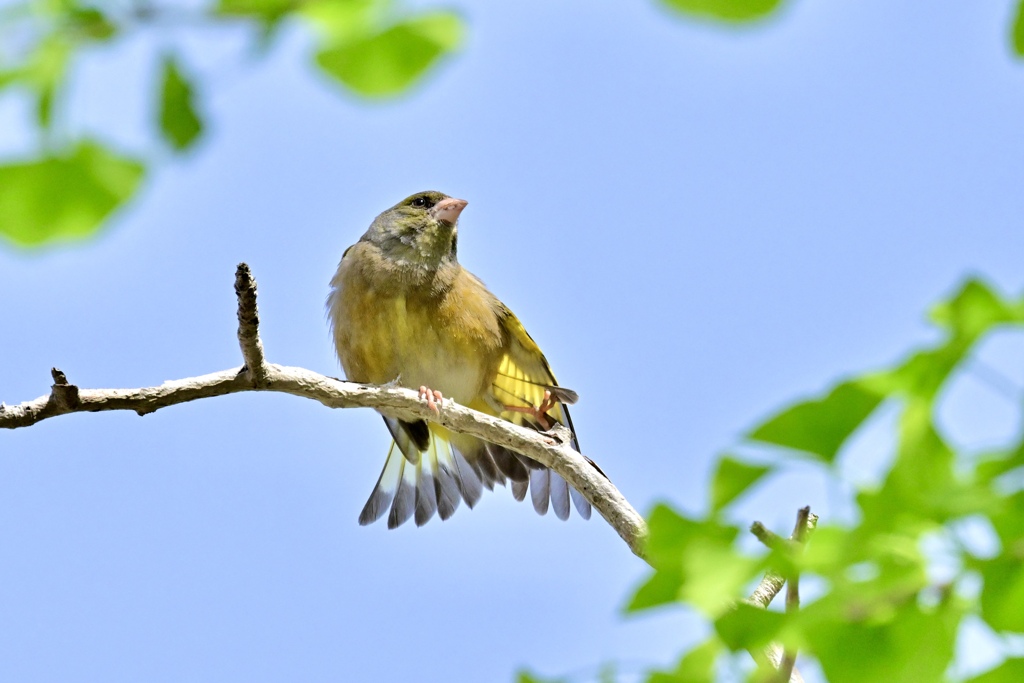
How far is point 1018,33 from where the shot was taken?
1.24m

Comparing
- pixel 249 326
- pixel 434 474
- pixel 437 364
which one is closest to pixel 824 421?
pixel 249 326

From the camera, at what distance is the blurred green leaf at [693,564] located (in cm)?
100

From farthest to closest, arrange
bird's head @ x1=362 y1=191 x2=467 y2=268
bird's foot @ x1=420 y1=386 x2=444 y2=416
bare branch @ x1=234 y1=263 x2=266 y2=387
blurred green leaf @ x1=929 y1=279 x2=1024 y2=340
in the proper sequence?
1. bird's head @ x1=362 y1=191 x2=467 y2=268
2. bird's foot @ x1=420 y1=386 x2=444 y2=416
3. bare branch @ x1=234 y1=263 x2=266 y2=387
4. blurred green leaf @ x1=929 y1=279 x2=1024 y2=340

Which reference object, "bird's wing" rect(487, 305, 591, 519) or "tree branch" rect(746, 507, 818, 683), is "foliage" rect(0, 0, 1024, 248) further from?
"bird's wing" rect(487, 305, 591, 519)

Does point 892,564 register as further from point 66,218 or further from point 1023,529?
point 66,218

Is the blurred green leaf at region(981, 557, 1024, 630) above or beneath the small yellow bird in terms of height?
beneath

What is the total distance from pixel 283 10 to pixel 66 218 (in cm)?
30

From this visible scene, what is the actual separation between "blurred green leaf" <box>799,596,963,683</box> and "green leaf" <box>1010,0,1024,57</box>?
662mm

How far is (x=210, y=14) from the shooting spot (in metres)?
1.04

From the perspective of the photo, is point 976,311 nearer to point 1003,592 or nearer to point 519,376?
point 1003,592

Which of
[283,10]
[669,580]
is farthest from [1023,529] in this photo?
[283,10]

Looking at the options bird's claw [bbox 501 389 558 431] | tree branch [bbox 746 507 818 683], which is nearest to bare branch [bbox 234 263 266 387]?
tree branch [bbox 746 507 818 683]

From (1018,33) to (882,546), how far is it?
64 cm

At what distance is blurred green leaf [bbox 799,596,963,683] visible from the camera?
1.06 m
